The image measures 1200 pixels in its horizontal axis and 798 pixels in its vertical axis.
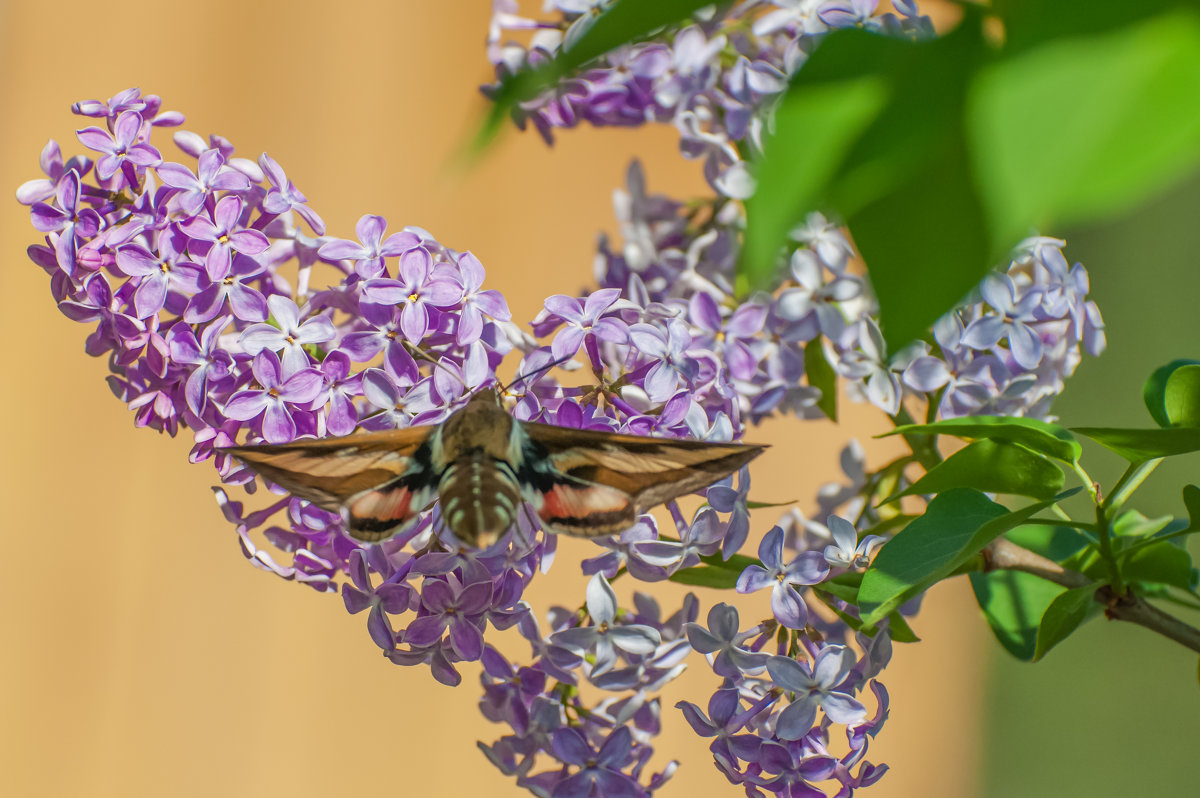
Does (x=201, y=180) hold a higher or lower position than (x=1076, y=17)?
higher

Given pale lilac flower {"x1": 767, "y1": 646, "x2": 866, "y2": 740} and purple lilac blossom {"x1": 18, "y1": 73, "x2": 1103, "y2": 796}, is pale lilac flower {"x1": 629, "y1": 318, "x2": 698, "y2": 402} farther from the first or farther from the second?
pale lilac flower {"x1": 767, "y1": 646, "x2": 866, "y2": 740}

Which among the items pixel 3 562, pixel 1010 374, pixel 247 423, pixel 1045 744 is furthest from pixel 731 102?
pixel 1045 744

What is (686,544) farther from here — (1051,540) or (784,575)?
(1051,540)

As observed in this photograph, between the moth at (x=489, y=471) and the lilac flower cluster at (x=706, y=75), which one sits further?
the lilac flower cluster at (x=706, y=75)

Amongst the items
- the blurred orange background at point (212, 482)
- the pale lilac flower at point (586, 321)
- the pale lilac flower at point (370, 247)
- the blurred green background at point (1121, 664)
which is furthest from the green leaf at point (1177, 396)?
the blurred green background at point (1121, 664)

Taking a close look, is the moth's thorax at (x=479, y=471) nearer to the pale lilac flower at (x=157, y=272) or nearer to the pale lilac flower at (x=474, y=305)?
the pale lilac flower at (x=474, y=305)

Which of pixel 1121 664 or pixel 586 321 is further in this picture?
pixel 1121 664

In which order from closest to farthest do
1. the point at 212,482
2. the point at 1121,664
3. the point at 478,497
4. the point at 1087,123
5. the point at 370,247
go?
the point at 1087,123 → the point at 478,497 → the point at 370,247 → the point at 212,482 → the point at 1121,664

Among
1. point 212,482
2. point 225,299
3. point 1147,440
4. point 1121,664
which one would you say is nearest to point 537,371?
point 225,299
